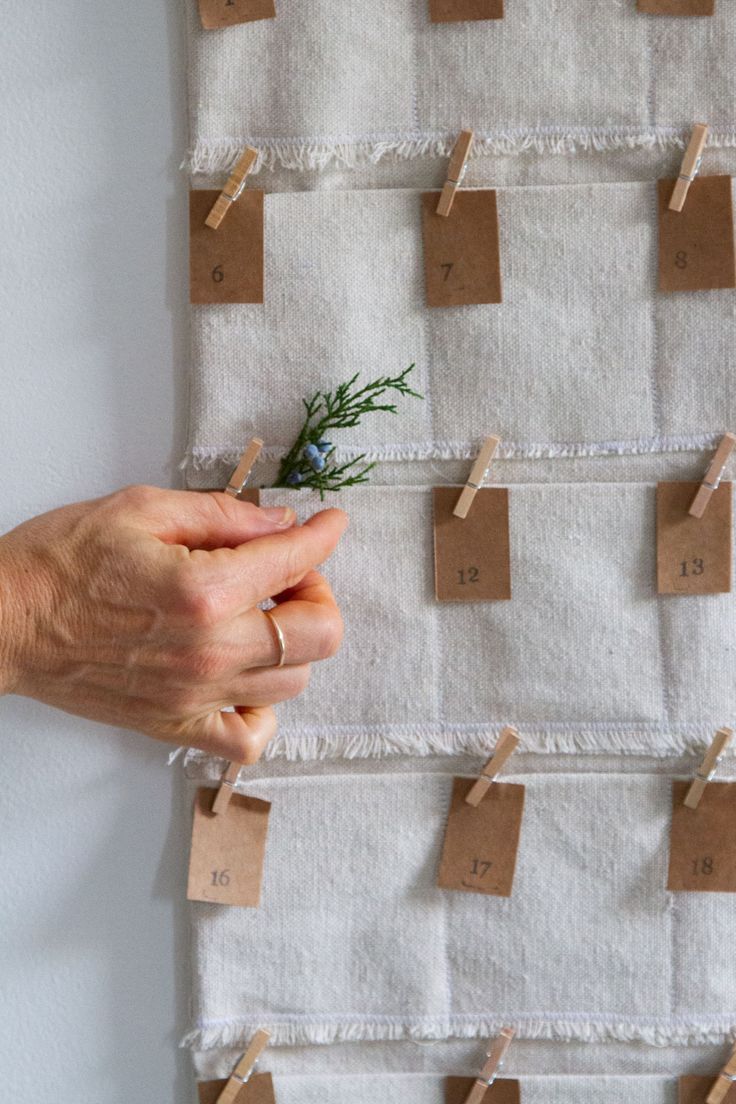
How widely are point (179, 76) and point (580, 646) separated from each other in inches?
29.2

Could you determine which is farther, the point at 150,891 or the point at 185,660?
the point at 150,891

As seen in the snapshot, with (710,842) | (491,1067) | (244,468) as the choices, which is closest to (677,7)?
(244,468)

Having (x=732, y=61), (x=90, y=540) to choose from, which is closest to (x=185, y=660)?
(x=90, y=540)

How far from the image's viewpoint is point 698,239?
98 cm

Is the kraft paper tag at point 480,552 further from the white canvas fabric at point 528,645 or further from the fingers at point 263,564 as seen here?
the fingers at point 263,564

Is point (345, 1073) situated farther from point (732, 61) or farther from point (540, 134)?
point (732, 61)

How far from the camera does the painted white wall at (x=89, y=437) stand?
101 cm

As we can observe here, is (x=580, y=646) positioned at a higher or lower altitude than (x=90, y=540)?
lower

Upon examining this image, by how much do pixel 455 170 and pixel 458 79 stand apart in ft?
0.33

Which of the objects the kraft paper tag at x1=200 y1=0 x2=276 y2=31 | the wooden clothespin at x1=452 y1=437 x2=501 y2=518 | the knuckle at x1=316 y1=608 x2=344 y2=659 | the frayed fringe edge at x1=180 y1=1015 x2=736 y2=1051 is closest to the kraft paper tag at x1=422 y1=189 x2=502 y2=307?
the wooden clothespin at x1=452 y1=437 x2=501 y2=518

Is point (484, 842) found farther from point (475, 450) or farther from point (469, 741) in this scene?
point (475, 450)

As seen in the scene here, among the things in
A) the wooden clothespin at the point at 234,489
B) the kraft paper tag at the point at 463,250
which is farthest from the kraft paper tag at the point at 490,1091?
the kraft paper tag at the point at 463,250

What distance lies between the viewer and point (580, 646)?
1000 mm

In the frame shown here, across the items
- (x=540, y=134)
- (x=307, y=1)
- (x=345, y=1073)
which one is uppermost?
(x=307, y=1)
